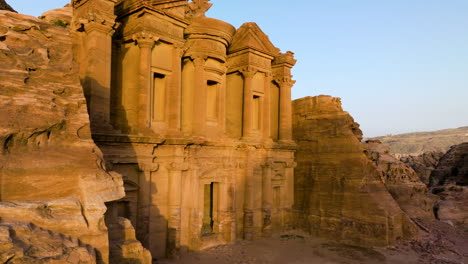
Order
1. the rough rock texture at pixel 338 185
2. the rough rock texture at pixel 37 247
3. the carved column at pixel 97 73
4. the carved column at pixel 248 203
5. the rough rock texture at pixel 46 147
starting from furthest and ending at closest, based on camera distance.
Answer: the carved column at pixel 248 203 < the rough rock texture at pixel 338 185 < the carved column at pixel 97 73 < the rough rock texture at pixel 46 147 < the rough rock texture at pixel 37 247

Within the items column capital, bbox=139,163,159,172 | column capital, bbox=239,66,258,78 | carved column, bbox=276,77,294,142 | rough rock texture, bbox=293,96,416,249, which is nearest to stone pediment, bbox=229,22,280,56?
column capital, bbox=239,66,258,78

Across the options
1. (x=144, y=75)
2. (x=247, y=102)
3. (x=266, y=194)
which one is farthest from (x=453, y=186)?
(x=144, y=75)

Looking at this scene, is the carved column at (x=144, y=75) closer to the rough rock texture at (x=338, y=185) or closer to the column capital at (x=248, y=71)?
the column capital at (x=248, y=71)

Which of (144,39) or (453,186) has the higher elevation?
(144,39)

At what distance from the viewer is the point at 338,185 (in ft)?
62.3

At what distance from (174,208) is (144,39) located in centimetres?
747

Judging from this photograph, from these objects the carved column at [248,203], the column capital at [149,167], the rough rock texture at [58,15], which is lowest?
the carved column at [248,203]

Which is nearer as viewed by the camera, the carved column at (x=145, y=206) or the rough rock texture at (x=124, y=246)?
the rough rock texture at (x=124, y=246)

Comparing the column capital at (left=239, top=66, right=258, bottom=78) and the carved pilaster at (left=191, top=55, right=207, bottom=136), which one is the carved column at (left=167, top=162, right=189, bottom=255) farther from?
the column capital at (left=239, top=66, right=258, bottom=78)

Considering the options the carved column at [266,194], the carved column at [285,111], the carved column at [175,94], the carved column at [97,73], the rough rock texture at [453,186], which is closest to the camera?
the carved column at [97,73]

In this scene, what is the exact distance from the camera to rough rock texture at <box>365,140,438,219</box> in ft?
70.5

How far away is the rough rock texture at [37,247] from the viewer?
3984 mm

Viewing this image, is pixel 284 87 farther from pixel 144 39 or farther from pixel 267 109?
pixel 144 39

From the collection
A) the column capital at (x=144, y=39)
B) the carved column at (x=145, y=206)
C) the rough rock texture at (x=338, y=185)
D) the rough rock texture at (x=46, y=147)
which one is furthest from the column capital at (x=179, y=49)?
the rough rock texture at (x=338, y=185)
